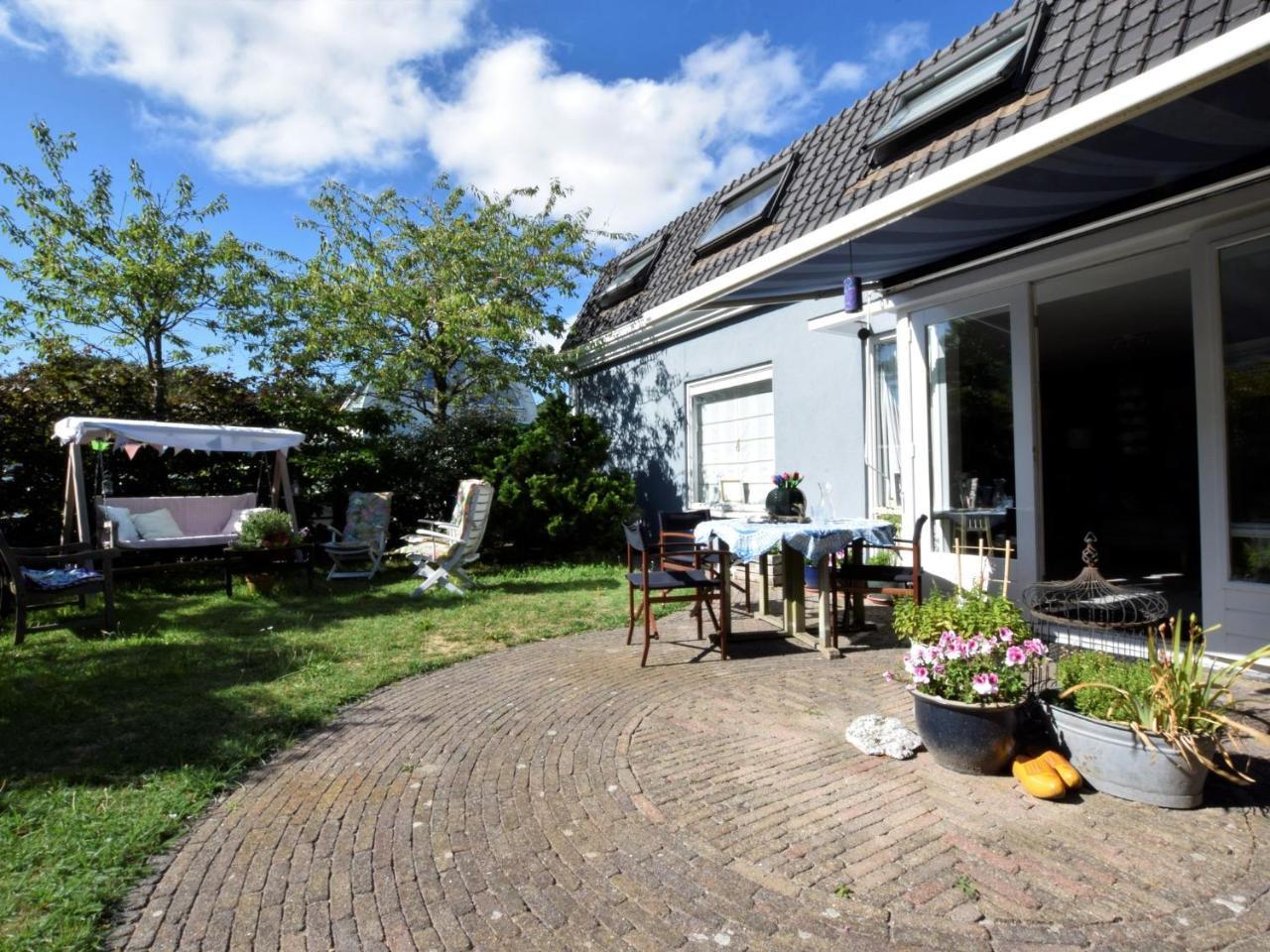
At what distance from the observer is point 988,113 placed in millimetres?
5223

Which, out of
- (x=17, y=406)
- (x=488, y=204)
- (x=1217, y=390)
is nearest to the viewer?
(x=1217, y=390)

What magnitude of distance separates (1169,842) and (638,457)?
9.57m

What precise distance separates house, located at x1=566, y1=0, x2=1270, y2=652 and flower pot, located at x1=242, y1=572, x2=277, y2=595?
5273mm

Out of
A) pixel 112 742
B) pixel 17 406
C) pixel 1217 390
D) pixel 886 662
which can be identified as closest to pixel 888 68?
pixel 1217 390

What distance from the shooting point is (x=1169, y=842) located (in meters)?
2.39

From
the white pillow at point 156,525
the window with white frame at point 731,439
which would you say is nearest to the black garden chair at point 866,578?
the window with white frame at point 731,439

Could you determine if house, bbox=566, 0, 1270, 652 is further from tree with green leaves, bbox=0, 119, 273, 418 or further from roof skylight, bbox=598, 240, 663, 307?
tree with green leaves, bbox=0, 119, 273, 418

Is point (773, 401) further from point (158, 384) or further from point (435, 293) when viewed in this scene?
point (158, 384)

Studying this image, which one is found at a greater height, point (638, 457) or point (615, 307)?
point (615, 307)

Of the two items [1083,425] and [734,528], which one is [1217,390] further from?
[1083,425]

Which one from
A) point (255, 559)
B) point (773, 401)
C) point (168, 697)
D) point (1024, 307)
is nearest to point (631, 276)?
point (773, 401)

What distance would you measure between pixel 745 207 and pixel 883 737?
24.4 ft

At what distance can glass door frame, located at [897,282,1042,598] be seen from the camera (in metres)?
5.07

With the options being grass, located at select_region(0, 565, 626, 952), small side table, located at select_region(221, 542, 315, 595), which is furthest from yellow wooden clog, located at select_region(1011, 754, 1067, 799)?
small side table, located at select_region(221, 542, 315, 595)
